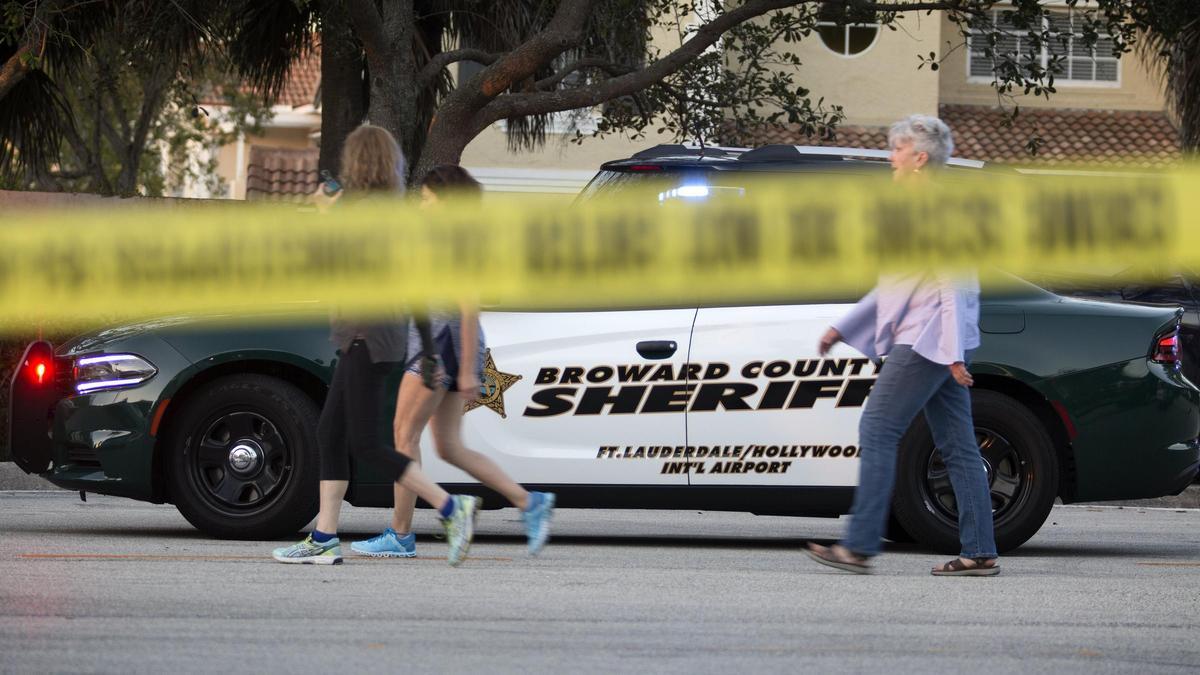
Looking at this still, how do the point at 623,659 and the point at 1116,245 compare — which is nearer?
the point at 623,659

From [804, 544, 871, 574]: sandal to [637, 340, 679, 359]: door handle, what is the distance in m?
1.34

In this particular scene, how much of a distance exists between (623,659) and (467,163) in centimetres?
2319

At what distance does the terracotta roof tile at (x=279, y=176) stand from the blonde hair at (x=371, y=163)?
2533cm

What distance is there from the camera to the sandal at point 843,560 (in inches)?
309

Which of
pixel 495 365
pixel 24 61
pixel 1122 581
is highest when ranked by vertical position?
pixel 24 61

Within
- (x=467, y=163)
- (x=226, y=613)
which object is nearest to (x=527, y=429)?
(x=226, y=613)

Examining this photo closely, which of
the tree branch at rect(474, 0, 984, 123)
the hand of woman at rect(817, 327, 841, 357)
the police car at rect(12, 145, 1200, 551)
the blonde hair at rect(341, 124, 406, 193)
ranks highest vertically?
the tree branch at rect(474, 0, 984, 123)

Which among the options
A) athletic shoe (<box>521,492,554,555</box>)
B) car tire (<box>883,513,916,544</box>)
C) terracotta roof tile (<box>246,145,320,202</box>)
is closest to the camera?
athletic shoe (<box>521,492,554,555</box>)

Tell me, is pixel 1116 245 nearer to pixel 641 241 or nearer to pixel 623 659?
pixel 641 241

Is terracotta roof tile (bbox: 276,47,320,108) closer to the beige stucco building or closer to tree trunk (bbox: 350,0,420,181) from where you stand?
the beige stucco building

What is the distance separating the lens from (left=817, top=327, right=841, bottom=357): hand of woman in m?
7.81

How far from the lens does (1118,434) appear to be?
9219mm

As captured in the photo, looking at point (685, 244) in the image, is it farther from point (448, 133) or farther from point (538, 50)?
point (448, 133)

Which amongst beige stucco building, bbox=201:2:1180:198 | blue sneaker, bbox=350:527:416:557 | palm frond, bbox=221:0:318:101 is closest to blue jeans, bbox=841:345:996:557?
blue sneaker, bbox=350:527:416:557
